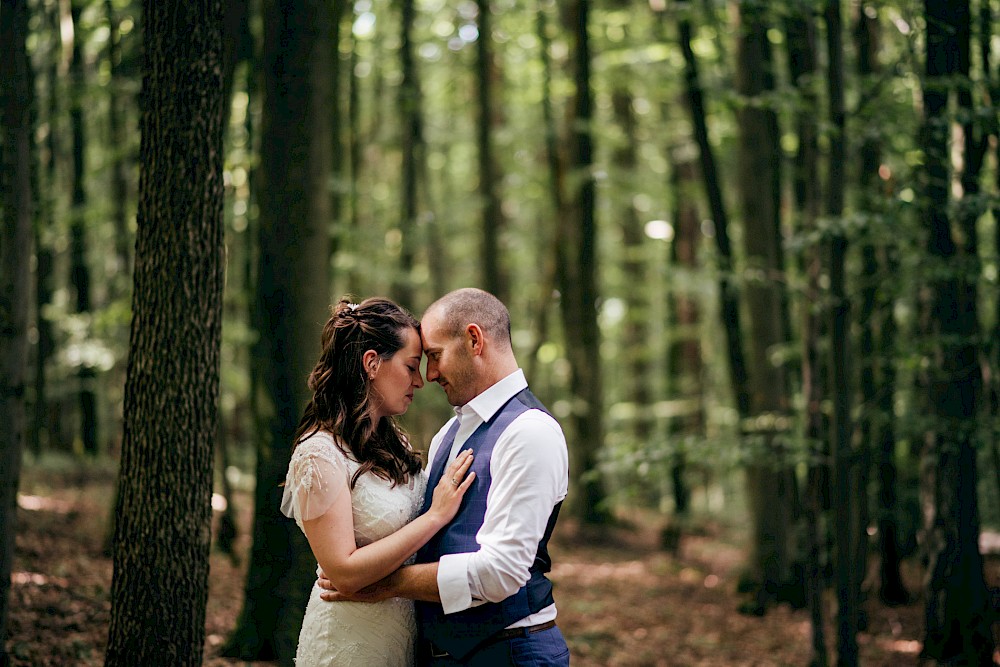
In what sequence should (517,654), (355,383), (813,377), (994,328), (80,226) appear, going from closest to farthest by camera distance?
(517,654) < (355,383) < (813,377) < (994,328) < (80,226)

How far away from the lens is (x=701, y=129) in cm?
1190

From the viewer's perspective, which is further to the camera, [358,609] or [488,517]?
[358,609]

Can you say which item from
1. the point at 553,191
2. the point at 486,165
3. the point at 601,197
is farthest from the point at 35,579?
the point at 601,197

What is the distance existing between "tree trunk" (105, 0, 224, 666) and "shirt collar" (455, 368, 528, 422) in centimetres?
170

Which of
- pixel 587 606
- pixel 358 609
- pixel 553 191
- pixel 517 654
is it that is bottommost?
pixel 587 606

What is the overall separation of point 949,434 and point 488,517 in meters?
6.35

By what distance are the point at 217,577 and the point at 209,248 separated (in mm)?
6300

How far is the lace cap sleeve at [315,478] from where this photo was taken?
119 inches

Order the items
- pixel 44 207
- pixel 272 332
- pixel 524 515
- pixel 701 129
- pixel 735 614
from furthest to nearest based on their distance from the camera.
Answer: pixel 701 129
pixel 735 614
pixel 44 207
pixel 272 332
pixel 524 515

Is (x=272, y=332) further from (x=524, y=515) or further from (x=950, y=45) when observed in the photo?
(x=950, y=45)

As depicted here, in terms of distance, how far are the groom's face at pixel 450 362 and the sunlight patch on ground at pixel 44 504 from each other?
9350 mm

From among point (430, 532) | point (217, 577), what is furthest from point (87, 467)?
point (430, 532)

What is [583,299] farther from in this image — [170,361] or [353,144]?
[170,361]

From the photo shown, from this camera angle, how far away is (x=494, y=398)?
3.17m
